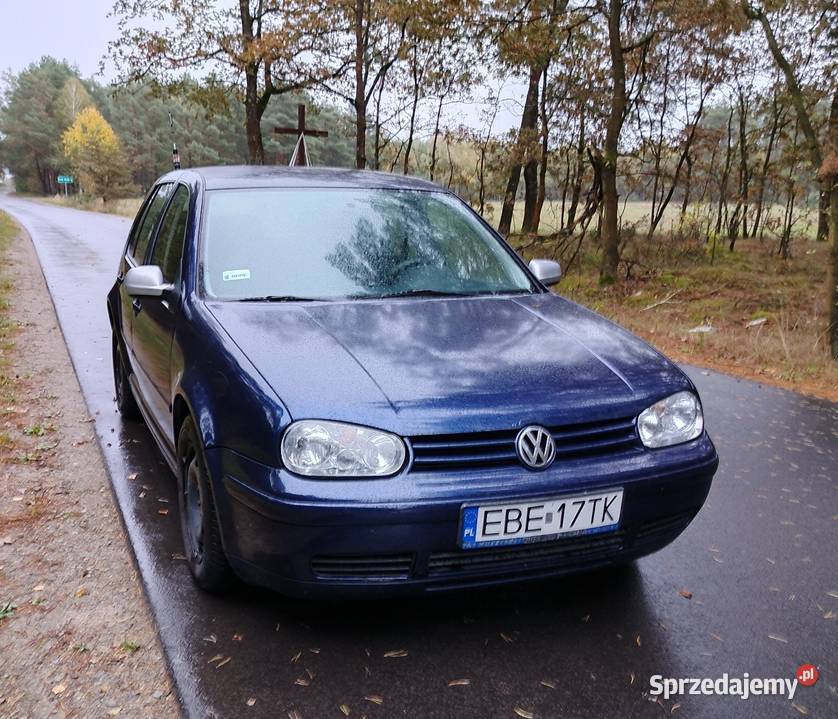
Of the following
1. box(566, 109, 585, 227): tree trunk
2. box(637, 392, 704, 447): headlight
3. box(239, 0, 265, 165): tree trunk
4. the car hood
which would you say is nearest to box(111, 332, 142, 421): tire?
the car hood

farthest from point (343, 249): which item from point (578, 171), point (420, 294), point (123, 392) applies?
point (578, 171)

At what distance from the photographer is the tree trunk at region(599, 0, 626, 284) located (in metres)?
12.3

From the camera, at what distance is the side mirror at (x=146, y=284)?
3.49 m

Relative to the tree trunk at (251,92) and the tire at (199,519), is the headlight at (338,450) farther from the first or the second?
the tree trunk at (251,92)

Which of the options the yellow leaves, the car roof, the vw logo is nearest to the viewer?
the vw logo

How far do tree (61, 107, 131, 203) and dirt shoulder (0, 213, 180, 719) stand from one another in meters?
62.7

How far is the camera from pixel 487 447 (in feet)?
8.05

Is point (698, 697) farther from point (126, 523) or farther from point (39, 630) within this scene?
point (126, 523)

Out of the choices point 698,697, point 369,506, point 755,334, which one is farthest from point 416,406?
point 755,334

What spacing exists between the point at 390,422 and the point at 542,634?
3.47ft

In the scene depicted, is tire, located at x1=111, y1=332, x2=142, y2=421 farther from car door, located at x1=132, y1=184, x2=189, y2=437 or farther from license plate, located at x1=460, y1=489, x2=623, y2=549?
license plate, located at x1=460, y1=489, x2=623, y2=549

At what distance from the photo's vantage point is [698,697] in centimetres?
249

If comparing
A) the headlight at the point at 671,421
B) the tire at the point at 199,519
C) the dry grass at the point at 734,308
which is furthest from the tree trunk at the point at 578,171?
the tire at the point at 199,519

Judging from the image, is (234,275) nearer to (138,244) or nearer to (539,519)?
(539,519)
